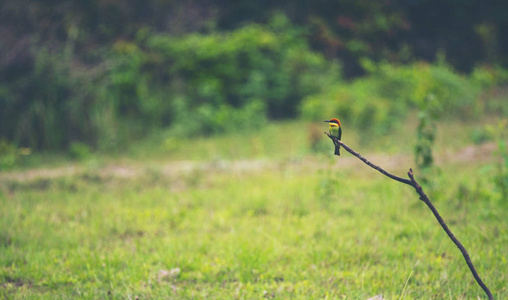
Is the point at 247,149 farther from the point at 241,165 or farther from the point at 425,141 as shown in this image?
the point at 425,141

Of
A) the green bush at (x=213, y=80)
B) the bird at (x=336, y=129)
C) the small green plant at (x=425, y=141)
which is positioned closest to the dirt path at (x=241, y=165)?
the small green plant at (x=425, y=141)

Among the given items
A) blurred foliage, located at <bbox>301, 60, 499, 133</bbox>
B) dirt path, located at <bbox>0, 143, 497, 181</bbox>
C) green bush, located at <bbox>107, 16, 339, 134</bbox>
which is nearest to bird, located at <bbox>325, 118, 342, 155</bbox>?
dirt path, located at <bbox>0, 143, 497, 181</bbox>

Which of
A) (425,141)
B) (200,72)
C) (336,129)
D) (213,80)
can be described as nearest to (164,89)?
(200,72)

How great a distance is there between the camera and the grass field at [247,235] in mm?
3016

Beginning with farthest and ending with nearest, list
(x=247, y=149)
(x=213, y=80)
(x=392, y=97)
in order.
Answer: (x=392, y=97), (x=213, y=80), (x=247, y=149)

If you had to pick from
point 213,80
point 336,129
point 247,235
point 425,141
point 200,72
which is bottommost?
point 247,235

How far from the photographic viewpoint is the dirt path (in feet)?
22.0

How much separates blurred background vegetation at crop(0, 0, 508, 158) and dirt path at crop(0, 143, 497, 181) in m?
0.90

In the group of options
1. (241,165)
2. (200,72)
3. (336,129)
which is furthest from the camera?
(200,72)

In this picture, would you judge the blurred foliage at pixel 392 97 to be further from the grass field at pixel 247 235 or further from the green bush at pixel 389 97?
the grass field at pixel 247 235

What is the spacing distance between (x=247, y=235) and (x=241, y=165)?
3507 millimetres

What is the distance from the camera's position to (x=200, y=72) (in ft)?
35.8

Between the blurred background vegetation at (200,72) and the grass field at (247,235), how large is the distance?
114 inches

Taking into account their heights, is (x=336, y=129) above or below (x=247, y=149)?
above
